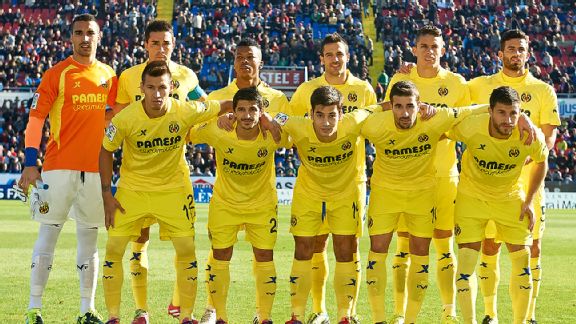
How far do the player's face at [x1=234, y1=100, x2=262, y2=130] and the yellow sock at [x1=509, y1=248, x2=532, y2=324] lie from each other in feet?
8.83

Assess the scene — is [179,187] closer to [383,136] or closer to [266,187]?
[266,187]

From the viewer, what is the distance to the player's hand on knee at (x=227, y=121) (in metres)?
7.60

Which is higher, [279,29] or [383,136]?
[279,29]

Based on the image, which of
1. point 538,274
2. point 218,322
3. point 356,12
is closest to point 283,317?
point 218,322

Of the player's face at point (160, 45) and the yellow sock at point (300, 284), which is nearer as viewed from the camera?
the yellow sock at point (300, 284)

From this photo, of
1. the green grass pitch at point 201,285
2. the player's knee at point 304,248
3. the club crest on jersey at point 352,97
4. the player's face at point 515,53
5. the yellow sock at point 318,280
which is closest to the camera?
the player's knee at point 304,248

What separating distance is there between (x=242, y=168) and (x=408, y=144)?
1.56m

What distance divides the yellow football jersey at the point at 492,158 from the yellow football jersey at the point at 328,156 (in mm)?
980

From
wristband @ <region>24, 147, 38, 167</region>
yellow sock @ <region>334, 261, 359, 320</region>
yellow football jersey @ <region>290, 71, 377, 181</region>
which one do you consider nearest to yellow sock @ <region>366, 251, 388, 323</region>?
yellow sock @ <region>334, 261, 359, 320</region>

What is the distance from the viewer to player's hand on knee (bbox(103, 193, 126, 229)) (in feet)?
24.2

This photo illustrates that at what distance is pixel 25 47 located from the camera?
35281mm

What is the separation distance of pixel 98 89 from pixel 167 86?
91 centimetres

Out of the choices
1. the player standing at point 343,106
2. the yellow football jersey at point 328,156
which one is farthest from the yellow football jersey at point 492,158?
the player standing at point 343,106

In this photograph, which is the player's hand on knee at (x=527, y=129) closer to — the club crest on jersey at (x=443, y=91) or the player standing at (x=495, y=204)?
the player standing at (x=495, y=204)
